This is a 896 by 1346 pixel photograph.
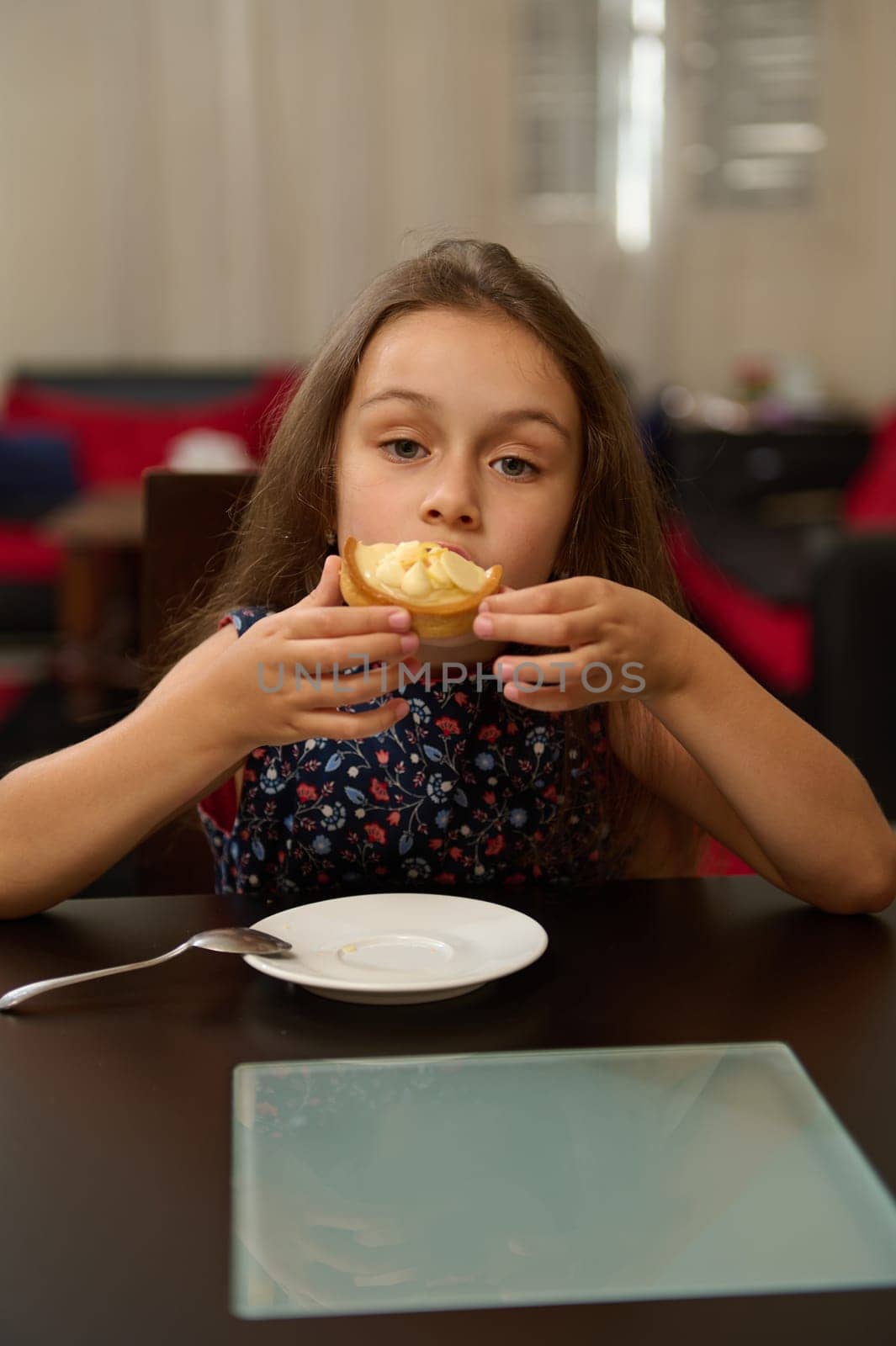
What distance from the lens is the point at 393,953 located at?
940 millimetres

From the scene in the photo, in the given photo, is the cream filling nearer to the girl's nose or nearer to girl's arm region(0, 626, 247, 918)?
the girl's nose

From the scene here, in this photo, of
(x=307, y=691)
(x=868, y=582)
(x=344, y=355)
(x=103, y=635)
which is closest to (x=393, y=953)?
(x=307, y=691)

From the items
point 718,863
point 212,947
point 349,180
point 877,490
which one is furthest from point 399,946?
point 349,180

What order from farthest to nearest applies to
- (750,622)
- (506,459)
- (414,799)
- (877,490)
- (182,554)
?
(877,490), (750,622), (182,554), (414,799), (506,459)

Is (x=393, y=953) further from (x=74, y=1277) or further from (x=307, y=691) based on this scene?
(x=74, y=1277)

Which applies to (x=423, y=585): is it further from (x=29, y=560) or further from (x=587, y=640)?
(x=29, y=560)

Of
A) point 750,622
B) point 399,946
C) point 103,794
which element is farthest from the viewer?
point 750,622

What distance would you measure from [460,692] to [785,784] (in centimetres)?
35

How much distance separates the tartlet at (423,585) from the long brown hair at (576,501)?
10.7 inches

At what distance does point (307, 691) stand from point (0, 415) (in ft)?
17.6

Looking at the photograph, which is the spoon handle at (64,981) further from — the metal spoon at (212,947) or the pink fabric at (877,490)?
the pink fabric at (877,490)

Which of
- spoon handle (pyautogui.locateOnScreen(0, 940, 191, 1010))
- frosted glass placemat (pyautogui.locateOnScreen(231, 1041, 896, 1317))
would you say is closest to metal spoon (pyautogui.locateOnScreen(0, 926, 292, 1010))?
spoon handle (pyautogui.locateOnScreen(0, 940, 191, 1010))

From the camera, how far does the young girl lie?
3.25ft

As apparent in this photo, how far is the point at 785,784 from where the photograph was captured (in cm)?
110
